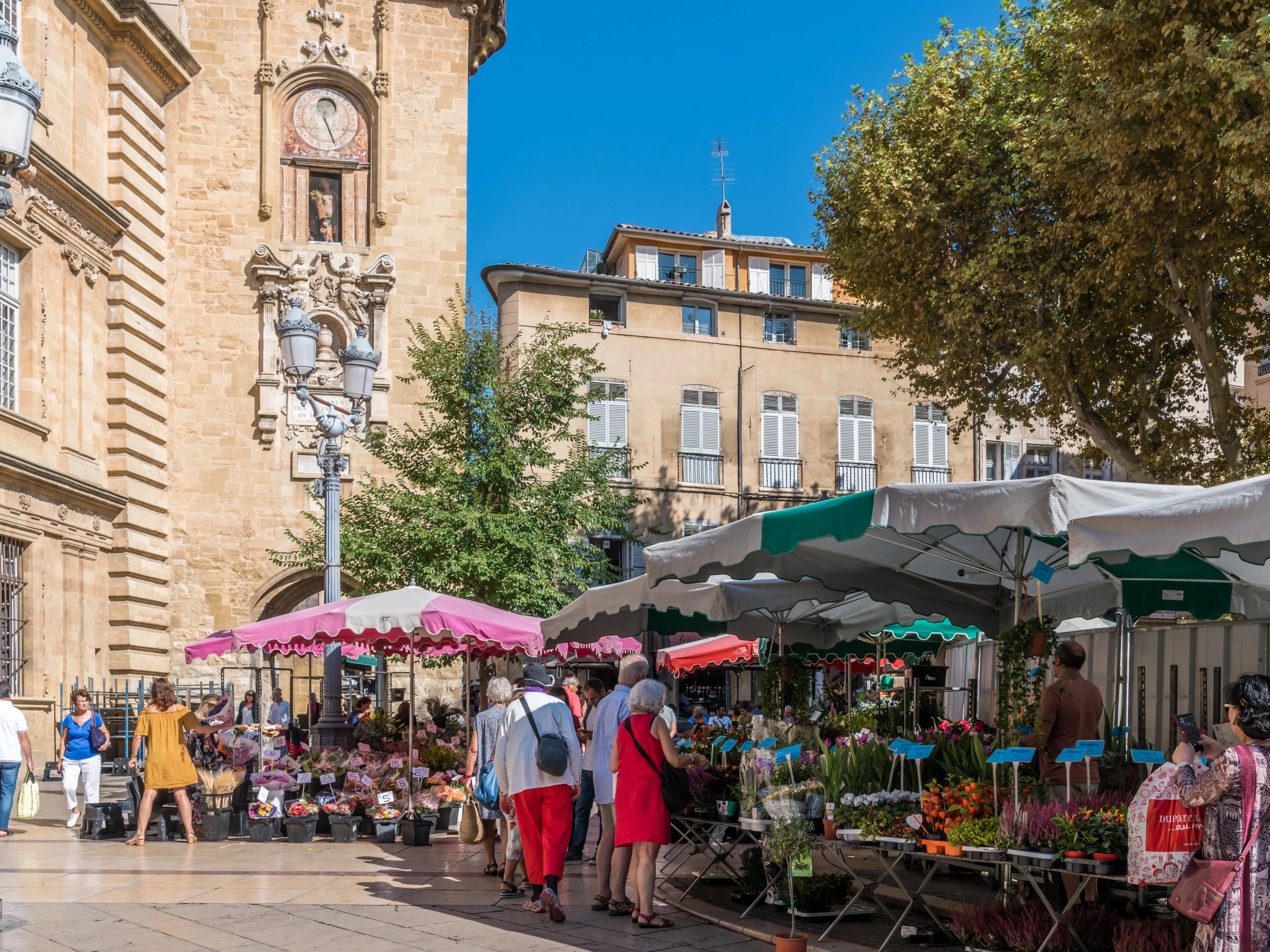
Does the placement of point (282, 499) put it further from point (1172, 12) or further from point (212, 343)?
point (1172, 12)

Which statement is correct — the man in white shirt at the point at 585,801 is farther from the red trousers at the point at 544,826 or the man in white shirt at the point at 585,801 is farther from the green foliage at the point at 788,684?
the red trousers at the point at 544,826

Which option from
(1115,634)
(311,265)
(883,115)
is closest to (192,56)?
(311,265)

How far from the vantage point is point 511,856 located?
9609 mm

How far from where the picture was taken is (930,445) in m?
35.0

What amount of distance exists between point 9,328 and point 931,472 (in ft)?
74.1

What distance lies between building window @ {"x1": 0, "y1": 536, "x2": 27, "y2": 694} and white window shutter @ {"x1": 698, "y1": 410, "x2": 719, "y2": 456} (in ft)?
56.5

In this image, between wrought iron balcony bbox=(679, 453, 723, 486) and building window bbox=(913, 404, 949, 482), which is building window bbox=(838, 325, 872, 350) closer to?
building window bbox=(913, 404, 949, 482)

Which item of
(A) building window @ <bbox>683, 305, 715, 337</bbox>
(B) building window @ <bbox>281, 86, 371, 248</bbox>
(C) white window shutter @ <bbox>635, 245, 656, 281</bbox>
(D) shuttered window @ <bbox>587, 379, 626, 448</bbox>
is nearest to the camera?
(B) building window @ <bbox>281, 86, 371, 248</bbox>

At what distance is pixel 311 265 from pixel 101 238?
469cm

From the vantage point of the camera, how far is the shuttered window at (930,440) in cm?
3484

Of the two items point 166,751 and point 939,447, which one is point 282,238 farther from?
point 939,447

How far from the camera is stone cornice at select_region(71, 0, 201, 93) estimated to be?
2305 cm

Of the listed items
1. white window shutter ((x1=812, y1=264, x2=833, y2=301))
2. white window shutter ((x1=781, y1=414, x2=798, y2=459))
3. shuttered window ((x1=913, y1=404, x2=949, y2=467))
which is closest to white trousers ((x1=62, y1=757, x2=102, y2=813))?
white window shutter ((x1=781, y1=414, x2=798, y2=459))

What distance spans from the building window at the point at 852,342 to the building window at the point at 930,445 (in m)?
2.15
